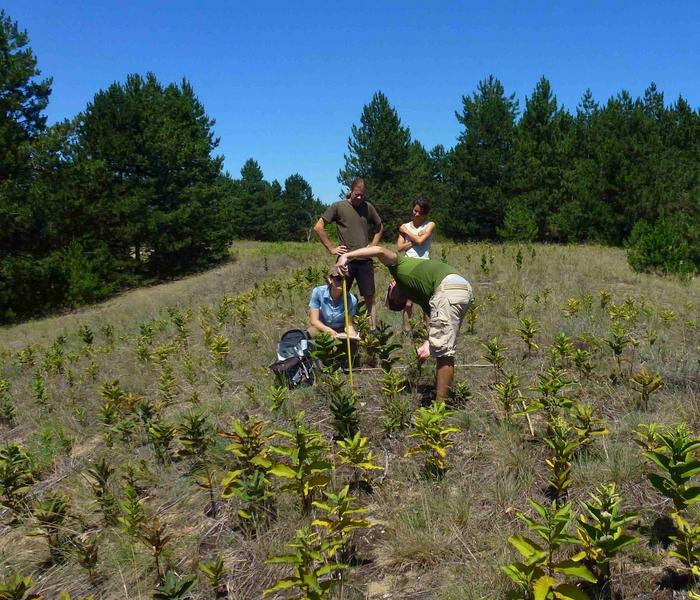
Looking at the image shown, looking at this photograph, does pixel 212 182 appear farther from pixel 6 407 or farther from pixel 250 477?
pixel 250 477

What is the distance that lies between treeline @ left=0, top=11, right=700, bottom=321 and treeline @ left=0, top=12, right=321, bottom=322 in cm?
6

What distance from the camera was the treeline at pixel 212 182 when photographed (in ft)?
50.7

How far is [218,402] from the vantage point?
431cm

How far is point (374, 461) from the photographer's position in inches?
127

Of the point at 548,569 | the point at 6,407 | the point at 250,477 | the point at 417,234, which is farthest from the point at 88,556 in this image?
the point at 417,234

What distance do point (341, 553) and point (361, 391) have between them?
1794mm

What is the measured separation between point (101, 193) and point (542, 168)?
19.8 m

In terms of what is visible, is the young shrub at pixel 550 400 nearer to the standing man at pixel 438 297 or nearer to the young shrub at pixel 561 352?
the standing man at pixel 438 297

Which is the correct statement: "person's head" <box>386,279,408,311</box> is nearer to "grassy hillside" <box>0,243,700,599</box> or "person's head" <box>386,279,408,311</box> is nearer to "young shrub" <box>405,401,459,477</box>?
"grassy hillside" <box>0,243,700,599</box>

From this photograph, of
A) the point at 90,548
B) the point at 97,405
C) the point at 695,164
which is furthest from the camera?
the point at 695,164

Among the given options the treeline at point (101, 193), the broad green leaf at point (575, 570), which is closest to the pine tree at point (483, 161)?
the treeline at point (101, 193)

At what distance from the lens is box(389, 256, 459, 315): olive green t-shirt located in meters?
3.54

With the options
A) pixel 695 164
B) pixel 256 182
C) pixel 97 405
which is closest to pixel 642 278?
pixel 97 405

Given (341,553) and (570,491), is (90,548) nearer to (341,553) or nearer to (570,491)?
(341,553)
